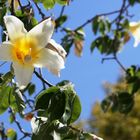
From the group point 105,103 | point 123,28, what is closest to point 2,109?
point 105,103

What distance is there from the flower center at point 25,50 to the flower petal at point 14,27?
2 cm

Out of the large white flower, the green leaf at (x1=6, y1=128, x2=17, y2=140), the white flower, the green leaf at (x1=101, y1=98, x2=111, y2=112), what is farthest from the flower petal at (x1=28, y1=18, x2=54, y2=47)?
the green leaf at (x1=101, y1=98, x2=111, y2=112)

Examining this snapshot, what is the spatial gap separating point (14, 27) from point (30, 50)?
7cm

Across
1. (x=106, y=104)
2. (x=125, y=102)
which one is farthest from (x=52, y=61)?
(x=106, y=104)

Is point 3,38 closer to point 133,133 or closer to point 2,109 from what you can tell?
point 2,109

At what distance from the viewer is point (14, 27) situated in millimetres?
1140

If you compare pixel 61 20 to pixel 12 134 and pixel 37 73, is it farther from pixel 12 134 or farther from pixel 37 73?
Answer: pixel 37 73

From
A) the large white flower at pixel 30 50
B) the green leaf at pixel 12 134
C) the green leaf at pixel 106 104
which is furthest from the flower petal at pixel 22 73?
the green leaf at pixel 106 104

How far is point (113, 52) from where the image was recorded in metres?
2.47

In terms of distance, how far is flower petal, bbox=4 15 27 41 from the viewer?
1122mm

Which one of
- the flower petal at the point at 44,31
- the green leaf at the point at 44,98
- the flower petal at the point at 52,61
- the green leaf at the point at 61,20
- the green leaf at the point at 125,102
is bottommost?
the green leaf at the point at 44,98

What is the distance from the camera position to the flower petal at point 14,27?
1122mm

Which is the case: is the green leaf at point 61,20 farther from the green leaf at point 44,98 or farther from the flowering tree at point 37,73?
the green leaf at point 44,98

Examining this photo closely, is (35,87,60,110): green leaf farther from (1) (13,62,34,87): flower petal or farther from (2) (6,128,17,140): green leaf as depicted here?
(2) (6,128,17,140): green leaf
